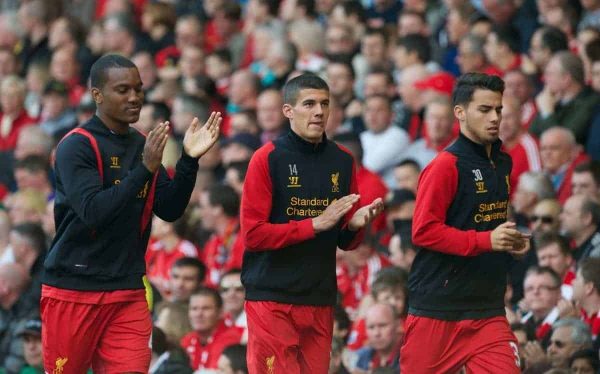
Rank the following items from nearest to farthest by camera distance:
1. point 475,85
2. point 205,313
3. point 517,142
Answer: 1. point 475,85
2. point 205,313
3. point 517,142

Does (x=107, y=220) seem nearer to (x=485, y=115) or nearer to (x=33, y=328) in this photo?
(x=485, y=115)

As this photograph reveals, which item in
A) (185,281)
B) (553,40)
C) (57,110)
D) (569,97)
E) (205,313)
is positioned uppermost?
(553,40)

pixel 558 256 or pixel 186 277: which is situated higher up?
pixel 558 256

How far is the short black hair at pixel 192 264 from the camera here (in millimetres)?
13336

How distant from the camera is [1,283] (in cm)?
1377

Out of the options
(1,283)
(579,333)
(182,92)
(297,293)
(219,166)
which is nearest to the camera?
(297,293)

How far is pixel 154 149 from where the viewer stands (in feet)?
27.6

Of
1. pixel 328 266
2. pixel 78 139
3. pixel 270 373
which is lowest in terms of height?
pixel 270 373

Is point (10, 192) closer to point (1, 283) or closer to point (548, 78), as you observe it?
point (1, 283)

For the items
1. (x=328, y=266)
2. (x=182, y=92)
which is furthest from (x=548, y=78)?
(x=328, y=266)

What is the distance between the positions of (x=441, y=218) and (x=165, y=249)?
5907 millimetres

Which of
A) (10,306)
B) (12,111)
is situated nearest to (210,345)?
(10,306)

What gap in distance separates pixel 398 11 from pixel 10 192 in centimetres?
499

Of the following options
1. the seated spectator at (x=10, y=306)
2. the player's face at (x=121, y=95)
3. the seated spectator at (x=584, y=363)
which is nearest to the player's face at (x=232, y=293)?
the seated spectator at (x=10, y=306)
